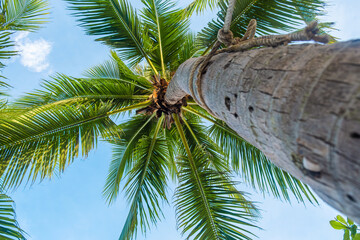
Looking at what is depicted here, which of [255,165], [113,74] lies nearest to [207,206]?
[255,165]

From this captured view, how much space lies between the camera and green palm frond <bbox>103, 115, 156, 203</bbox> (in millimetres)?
3912

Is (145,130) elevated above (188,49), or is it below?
below

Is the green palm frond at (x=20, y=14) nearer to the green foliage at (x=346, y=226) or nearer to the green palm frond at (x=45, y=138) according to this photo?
the green palm frond at (x=45, y=138)

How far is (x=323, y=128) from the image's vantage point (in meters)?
0.66

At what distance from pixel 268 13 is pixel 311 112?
116 inches

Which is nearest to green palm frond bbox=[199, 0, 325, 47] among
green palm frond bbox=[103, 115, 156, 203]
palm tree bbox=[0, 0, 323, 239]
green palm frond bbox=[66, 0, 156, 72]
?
→ palm tree bbox=[0, 0, 323, 239]

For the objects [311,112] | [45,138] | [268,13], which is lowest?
[311,112]

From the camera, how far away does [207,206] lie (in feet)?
10.4

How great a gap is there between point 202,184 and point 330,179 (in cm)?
282

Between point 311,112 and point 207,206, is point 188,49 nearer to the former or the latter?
point 207,206

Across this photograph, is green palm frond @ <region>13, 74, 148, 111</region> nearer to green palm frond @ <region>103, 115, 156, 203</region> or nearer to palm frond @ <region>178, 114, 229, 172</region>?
green palm frond @ <region>103, 115, 156, 203</region>

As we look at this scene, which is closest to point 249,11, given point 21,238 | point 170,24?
point 170,24

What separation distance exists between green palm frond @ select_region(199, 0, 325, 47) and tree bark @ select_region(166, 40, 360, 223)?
91.8 inches

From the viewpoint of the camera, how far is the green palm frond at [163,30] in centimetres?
380
